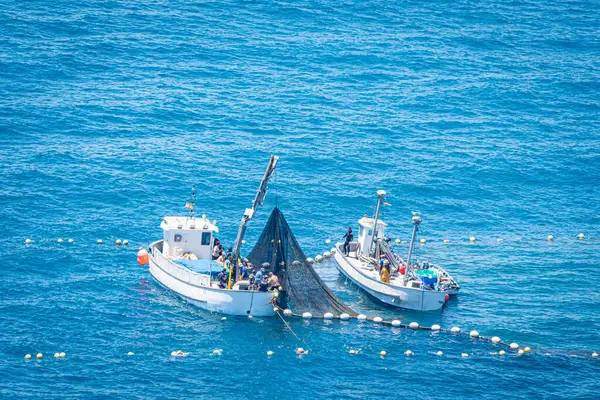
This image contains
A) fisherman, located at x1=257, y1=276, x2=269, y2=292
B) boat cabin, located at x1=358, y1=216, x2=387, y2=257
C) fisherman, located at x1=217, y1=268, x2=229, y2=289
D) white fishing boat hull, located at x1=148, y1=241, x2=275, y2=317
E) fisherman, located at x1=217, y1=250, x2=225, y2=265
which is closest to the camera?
white fishing boat hull, located at x1=148, y1=241, x2=275, y2=317

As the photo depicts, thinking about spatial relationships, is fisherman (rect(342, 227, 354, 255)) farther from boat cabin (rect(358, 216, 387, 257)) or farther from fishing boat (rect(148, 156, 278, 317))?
fishing boat (rect(148, 156, 278, 317))

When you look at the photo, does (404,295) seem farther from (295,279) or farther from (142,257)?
(142,257)

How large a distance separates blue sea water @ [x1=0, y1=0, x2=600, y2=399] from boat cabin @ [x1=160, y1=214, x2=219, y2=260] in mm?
3535

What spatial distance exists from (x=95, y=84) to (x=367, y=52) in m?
38.0

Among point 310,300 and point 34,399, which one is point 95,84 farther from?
point 34,399

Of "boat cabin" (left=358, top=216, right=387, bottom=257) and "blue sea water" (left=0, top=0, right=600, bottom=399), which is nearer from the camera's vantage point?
"blue sea water" (left=0, top=0, right=600, bottom=399)

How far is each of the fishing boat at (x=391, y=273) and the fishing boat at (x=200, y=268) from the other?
9.81 meters

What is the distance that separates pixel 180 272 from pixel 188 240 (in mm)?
4804

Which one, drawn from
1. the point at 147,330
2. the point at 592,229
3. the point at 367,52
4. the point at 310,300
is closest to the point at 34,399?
the point at 147,330

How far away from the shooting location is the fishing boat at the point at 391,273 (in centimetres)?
7638

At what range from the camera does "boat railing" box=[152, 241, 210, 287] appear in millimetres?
75438

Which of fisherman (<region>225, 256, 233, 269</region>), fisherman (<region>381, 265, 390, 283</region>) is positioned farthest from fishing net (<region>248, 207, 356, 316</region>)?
fisherman (<region>381, 265, 390, 283</region>)

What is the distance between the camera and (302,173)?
339 feet

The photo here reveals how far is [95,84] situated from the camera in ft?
388
